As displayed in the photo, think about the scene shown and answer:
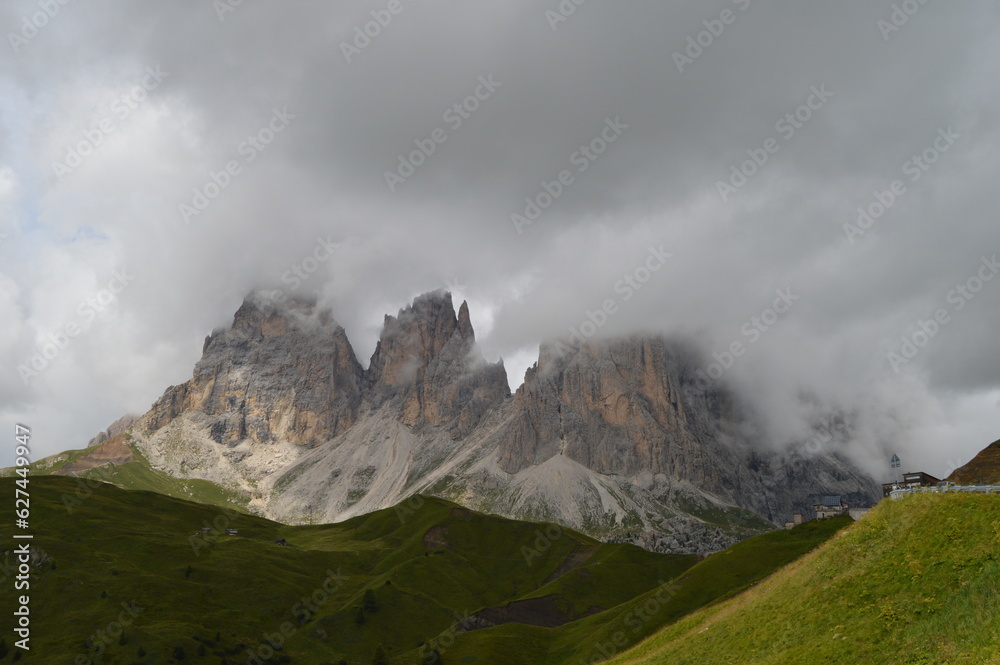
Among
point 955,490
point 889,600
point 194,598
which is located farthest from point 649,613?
point 194,598

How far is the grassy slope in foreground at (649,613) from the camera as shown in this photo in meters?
106

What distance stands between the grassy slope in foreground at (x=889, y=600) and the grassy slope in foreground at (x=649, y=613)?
54.9 metres

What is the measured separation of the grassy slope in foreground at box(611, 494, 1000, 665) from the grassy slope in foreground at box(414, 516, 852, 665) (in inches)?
2160

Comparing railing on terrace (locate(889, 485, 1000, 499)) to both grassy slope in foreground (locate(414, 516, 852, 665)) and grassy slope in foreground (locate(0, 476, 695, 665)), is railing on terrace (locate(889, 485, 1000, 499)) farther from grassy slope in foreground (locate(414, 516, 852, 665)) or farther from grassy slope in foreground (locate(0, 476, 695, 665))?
grassy slope in foreground (locate(0, 476, 695, 665))

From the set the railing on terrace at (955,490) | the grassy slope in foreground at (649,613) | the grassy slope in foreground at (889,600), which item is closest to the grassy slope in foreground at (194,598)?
the grassy slope in foreground at (649,613)

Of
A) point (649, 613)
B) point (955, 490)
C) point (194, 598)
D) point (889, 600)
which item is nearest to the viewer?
point (889, 600)

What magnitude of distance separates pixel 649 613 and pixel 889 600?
75.1m

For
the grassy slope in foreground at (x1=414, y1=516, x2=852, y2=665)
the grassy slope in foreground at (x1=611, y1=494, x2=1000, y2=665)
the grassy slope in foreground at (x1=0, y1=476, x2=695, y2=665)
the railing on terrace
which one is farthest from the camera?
the grassy slope in foreground at (x1=0, y1=476, x2=695, y2=665)

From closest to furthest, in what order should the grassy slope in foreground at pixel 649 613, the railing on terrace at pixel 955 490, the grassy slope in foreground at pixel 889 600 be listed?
the grassy slope in foreground at pixel 889 600 < the railing on terrace at pixel 955 490 < the grassy slope in foreground at pixel 649 613

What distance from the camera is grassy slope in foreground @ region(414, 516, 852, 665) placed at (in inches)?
4168

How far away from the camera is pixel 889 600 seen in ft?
137

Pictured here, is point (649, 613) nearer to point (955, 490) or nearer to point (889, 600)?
point (955, 490)

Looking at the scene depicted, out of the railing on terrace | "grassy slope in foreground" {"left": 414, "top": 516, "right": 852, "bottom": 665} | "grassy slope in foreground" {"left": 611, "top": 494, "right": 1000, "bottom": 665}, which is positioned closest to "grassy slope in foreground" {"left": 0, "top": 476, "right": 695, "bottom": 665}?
"grassy slope in foreground" {"left": 414, "top": 516, "right": 852, "bottom": 665}

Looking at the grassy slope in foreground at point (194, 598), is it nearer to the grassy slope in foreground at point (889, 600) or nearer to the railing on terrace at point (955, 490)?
the grassy slope in foreground at point (889, 600)
